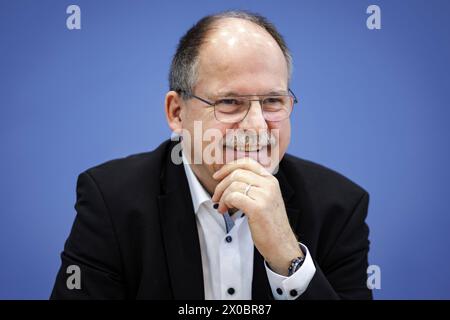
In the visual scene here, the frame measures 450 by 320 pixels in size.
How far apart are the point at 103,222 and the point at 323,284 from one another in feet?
3.33

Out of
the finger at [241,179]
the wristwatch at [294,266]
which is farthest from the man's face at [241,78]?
the wristwatch at [294,266]

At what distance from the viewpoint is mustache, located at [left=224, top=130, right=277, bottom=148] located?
8.53 feet

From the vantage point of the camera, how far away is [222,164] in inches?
105

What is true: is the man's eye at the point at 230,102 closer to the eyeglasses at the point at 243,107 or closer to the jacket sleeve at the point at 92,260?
the eyeglasses at the point at 243,107

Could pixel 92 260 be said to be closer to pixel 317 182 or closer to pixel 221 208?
pixel 221 208

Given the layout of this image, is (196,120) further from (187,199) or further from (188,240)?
(188,240)

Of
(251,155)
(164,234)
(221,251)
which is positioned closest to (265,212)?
(251,155)

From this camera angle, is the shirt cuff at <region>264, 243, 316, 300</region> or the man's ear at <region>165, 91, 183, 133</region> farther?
the man's ear at <region>165, 91, 183, 133</region>

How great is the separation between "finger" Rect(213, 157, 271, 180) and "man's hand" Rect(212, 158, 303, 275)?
20mm

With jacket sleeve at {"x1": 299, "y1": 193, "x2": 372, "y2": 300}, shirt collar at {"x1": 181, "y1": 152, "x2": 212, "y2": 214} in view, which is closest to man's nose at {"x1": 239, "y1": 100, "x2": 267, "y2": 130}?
shirt collar at {"x1": 181, "y1": 152, "x2": 212, "y2": 214}

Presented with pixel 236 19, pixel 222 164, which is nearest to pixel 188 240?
pixel 222 164

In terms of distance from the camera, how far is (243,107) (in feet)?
8.59

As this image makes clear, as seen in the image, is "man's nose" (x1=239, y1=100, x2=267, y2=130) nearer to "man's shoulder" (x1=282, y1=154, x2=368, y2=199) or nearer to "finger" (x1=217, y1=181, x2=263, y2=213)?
A: "finger" (x1=217, y1=181, x2=263, y2=213)

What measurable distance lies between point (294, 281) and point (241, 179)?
1.56ft
